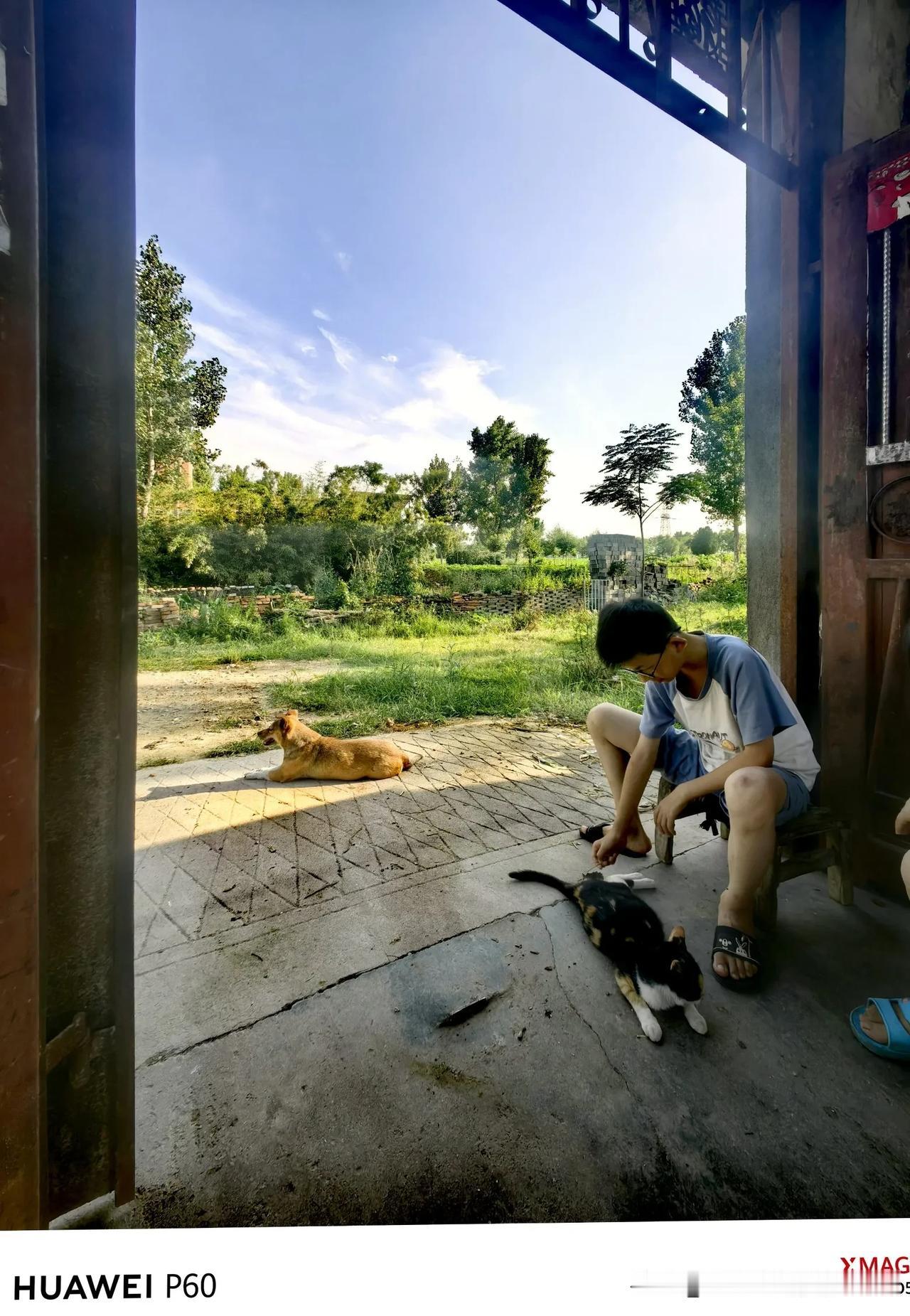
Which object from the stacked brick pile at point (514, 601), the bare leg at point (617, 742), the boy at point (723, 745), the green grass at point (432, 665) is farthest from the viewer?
the stacked brick pile at point (514, 601)

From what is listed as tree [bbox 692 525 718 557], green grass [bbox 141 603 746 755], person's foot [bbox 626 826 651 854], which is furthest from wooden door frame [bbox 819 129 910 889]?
tree [bbox 692 525 718 557]

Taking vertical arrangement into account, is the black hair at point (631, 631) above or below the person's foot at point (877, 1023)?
above

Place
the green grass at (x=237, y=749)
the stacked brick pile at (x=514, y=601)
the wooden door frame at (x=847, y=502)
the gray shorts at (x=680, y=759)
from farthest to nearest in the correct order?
the stacked brick pile at (x=514, y=601) < the green grass at (x=237, y=749) < the gray shorts at (x=680, y=759) < the wooden door frame at (x=847, y=502)

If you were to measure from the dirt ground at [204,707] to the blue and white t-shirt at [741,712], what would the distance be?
3397 mm

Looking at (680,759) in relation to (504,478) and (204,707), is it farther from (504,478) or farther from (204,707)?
(504,478)

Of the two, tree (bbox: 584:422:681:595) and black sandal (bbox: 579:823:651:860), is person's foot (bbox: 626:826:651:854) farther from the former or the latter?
tree (bbox: 584:422:681:595)

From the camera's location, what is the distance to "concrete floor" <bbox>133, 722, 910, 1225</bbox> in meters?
1.00

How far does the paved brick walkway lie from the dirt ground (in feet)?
2.14

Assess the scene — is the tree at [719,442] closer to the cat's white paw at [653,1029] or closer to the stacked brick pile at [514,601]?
the stacked brick pile at [514,601]

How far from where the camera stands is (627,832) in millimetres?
2127

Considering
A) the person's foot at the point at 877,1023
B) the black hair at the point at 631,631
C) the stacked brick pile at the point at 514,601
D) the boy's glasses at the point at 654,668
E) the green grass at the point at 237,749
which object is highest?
the stacked brick pile at the point at 514,601

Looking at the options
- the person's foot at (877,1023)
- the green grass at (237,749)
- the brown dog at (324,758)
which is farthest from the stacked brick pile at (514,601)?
the person's foot at (877,1023)

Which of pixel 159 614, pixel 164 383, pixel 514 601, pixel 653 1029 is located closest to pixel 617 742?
pixel 653 1029

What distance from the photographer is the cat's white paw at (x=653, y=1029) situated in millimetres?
1377
